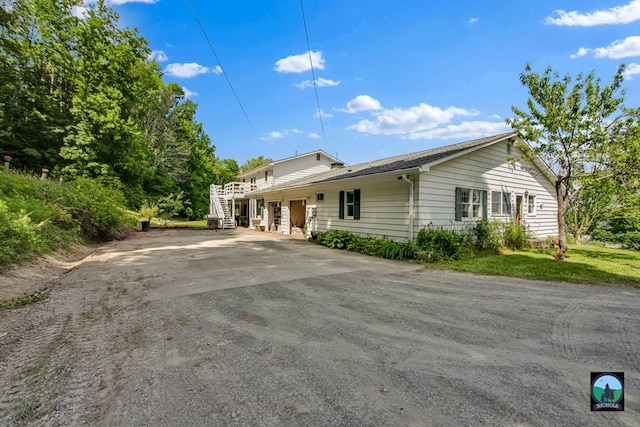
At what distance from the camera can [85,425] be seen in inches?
68.7

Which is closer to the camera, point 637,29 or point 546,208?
point 637,29

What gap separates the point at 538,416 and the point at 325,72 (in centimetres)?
1191

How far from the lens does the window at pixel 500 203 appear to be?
36.1 feet

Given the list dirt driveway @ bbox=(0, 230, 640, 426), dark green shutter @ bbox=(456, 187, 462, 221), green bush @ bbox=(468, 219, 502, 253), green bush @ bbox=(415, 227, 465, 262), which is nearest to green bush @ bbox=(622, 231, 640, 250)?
green bush @ bbox=(468, 219, 502, 253)

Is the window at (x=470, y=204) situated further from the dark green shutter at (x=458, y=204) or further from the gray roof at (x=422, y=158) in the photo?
the gray roof at (x=422, y=158)

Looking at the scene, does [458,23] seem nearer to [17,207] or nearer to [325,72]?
[325,72]

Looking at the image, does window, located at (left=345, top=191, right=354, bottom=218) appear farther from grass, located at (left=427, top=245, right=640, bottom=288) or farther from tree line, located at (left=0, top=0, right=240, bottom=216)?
tree line, located at (left=0, top=0, right=240, bottom=216)

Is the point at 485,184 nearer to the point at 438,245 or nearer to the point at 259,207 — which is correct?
the point at 438,245

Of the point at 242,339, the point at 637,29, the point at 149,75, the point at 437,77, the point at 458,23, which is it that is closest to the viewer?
the point at 242,339

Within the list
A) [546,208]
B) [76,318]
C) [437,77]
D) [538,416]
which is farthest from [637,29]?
[76,318]

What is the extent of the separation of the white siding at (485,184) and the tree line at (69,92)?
57.2 ft

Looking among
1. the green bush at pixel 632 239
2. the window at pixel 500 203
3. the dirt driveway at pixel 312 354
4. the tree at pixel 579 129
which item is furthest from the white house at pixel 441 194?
the dirt driveway at pixel 312 354

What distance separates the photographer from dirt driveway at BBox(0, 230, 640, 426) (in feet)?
6.28
